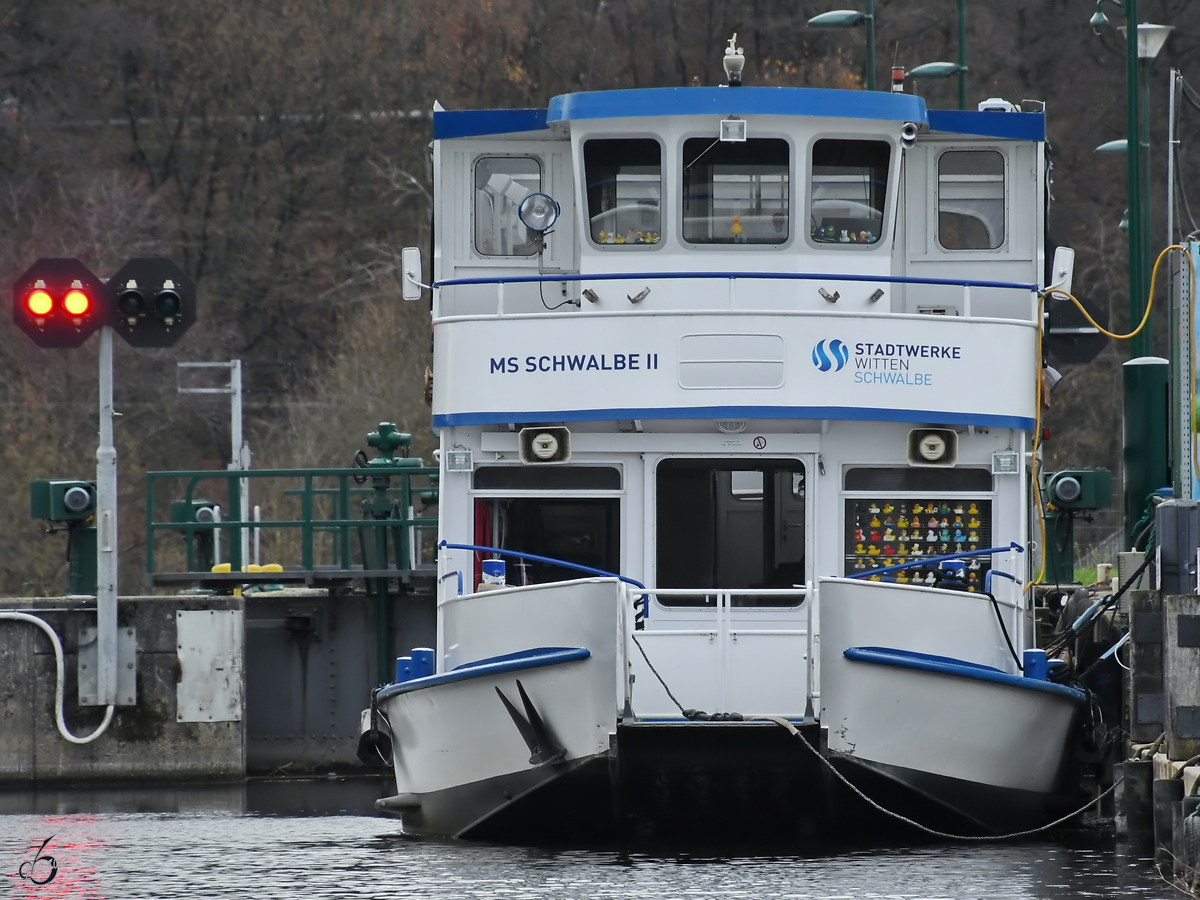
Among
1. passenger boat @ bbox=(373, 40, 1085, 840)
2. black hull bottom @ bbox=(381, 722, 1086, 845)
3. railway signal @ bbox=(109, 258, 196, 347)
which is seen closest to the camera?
black hull bottom @ bbox=(381, 722, 1086, 845)

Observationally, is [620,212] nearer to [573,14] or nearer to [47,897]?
[47,897]

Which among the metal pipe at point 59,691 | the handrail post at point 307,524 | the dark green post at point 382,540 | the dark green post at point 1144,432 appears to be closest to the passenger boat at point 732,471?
the dark green post at point 1144,432

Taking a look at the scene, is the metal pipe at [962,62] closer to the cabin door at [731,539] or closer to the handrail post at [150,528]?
the handrail post at [150,528]

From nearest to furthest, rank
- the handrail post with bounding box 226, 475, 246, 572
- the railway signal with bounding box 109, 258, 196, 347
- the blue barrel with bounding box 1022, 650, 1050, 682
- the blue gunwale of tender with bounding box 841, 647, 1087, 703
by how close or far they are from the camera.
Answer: the blue gunwale of tender with bounding box 841, 647, 1087, 703, the blue barrel with bounding box 1022, 650, 1050, 682, the railway signal with bounding box 109, 258, 196, 347, the handrail post with bounding box 226, 475, 246, 572

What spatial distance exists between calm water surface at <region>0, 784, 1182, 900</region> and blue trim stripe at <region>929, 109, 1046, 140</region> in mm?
4806

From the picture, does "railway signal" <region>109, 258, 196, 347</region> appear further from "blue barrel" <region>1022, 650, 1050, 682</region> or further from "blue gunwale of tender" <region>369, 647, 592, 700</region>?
"blue barrel" <region>1022, 650, 1050, 682</region>

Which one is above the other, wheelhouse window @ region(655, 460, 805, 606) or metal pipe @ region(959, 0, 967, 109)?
metal pipe @ region(959, 0, 967, 109)

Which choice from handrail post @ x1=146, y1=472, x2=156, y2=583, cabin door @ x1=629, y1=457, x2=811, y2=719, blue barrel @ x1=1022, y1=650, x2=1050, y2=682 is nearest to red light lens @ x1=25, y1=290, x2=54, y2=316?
handrail post @ x1=146, y1=472, x2=156, y2=583

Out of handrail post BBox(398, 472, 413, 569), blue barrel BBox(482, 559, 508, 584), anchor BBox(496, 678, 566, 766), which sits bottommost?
anchor BBox(496, 678, 566, 766)

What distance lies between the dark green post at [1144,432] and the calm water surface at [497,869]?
522 cm

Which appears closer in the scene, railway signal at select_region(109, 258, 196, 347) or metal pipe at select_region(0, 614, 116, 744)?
railway signal at select_region(109, 258, 196, 347)

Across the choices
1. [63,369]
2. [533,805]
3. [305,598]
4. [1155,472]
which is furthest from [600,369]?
[63,369]

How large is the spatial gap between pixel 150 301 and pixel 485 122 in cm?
368

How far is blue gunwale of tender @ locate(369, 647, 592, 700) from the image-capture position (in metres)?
13.3
